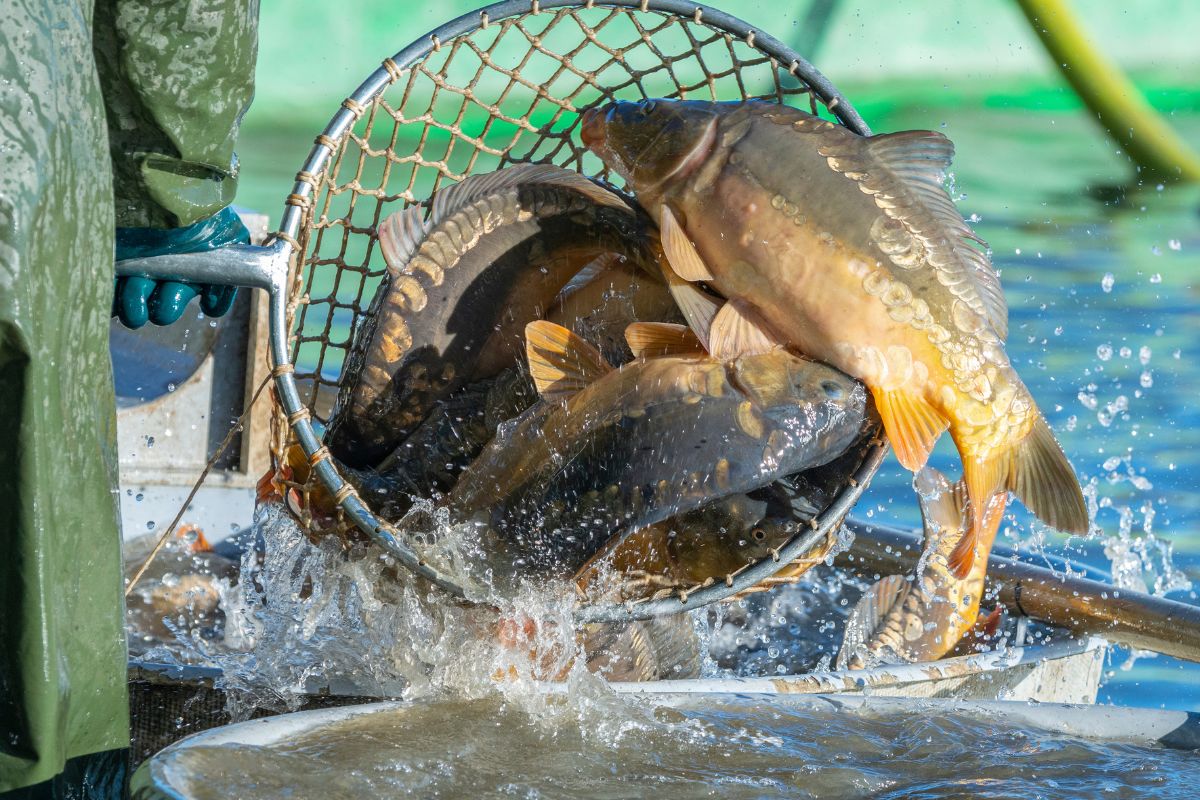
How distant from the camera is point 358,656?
238 cm

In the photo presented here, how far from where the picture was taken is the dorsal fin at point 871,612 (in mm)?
3297

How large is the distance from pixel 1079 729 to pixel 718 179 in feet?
3.52

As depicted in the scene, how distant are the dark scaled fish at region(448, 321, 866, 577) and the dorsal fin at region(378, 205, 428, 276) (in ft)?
1.14

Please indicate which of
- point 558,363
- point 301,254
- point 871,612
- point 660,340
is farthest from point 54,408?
point 871,612

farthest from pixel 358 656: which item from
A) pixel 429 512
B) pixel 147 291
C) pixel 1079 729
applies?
pixel 1079 729

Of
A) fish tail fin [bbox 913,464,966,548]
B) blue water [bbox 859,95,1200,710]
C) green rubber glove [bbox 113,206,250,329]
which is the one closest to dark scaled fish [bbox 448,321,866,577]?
green rubber glove [bbox 113,206,250,329]

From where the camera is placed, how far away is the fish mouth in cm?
252

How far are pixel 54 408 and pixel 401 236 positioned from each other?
1199 mm

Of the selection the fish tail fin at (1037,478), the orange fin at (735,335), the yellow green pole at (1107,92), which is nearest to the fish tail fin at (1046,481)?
the fish tail fin at (1037,478)

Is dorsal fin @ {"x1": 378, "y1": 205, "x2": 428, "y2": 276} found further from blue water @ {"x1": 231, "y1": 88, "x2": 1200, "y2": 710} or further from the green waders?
blue water @ {"x1": 231, "y1": 88, "x2": 1200, "y2": 710}

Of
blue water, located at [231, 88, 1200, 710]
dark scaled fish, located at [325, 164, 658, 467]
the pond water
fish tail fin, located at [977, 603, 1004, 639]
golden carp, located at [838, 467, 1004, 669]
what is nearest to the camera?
the pond water

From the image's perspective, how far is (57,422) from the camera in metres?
1.39

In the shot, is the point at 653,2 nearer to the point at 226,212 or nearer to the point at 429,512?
the point at 226,212

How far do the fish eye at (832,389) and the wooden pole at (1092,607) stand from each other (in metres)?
1.32
